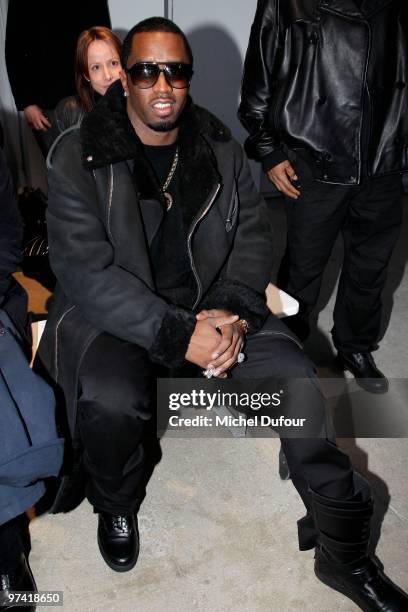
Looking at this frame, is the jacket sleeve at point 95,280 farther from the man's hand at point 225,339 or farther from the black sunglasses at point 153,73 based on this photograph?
the black sunglasses at point 153,73

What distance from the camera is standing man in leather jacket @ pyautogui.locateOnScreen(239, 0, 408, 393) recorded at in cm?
266

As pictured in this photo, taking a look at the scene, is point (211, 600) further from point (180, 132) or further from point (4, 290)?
point (180, 132)

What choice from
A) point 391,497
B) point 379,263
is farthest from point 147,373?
point 379,263

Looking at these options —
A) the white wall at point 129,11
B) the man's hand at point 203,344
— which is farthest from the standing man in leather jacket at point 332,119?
the white wall at point 129,11

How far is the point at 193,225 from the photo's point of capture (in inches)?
91.6

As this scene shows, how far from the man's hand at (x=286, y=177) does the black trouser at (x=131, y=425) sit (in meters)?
0.99

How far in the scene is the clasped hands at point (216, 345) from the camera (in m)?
2.18

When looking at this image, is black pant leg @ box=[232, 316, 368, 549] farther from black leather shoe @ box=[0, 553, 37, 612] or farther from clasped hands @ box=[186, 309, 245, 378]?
black leather shoe @ box=[0, 553, 37, 612]

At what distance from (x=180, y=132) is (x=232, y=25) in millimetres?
3705

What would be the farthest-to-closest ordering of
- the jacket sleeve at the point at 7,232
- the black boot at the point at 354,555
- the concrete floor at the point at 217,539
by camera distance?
the jacket sleeve at the point at 7,232 < the concrete floor at the point at 217,539 < the black boot at the point at 354,555

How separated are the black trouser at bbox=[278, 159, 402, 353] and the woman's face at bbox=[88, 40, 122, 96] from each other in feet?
4.16

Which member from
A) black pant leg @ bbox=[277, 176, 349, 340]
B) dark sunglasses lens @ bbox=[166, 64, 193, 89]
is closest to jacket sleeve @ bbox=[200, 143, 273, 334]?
dark sunglasses lens @ bbox=[166, 64, 193, 89]

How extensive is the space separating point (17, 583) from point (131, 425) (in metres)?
0.66

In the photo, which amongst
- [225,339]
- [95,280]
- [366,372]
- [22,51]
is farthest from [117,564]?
[22,51]
